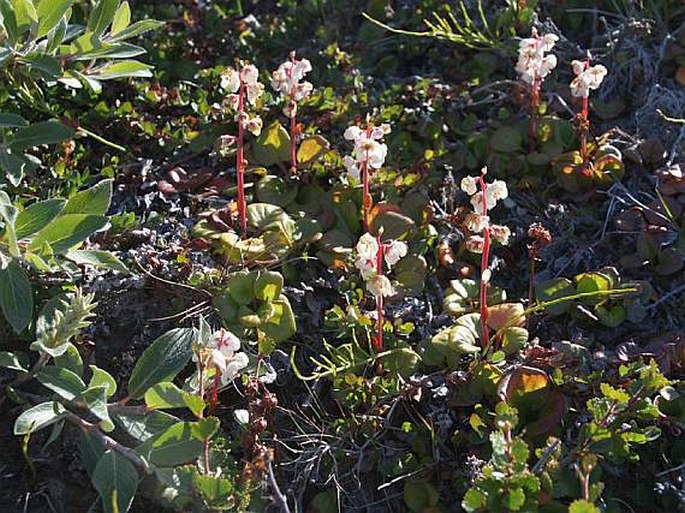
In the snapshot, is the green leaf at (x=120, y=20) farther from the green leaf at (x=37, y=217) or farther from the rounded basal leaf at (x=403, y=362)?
the rounded basal leaf at (x=403, y=362)

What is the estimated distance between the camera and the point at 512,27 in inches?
154

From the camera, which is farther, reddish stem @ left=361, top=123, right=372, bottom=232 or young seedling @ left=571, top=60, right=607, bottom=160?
young seedling @ left=571, top=60, right=607, bottom=160

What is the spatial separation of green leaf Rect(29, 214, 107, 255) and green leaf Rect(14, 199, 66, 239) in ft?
0.06

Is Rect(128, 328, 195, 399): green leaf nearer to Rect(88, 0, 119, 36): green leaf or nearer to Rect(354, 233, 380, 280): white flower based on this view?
Rect(354, 233, 380, 280): white flower

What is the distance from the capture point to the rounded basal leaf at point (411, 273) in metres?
3.02

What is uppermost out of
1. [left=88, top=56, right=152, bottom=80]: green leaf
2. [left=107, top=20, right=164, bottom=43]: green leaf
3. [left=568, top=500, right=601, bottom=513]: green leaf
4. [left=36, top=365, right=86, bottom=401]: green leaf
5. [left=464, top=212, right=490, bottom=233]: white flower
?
[left=107, top=20, right=164, bottom=43]: green leaf

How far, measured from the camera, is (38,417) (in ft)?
7.88

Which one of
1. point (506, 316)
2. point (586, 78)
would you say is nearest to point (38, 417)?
point (506, 316)

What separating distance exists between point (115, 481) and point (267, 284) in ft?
2.50

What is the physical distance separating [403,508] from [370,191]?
1.17 metres

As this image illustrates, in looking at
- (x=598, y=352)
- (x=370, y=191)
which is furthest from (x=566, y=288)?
(x=370, y=191)

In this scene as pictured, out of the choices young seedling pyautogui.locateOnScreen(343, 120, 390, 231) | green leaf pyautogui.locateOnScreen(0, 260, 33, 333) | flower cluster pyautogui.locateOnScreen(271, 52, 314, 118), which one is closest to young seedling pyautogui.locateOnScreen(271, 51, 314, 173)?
flower cluster pyautogui.locateOnScreen(271, 52, 314, 118)

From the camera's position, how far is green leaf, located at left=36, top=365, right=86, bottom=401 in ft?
8.07

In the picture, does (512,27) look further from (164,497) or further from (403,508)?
(164,497)
